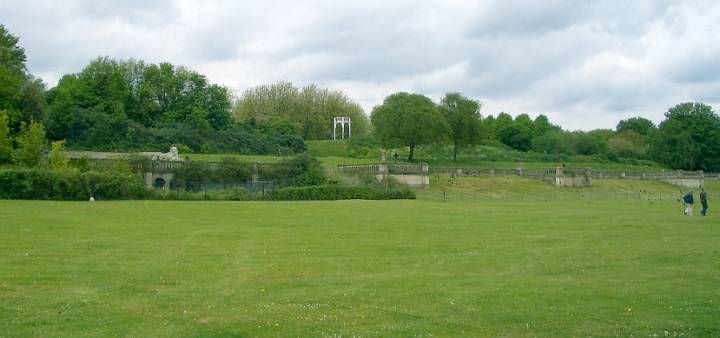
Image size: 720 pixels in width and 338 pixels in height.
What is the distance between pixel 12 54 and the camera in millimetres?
76312

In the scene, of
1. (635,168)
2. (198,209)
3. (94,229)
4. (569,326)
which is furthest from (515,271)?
(635,168)

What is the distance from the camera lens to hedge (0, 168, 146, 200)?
5325 cm

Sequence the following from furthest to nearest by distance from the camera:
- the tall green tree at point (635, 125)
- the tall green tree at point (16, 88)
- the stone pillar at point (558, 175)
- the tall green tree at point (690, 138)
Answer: the tall green tree at point (635, 125)
the tall green tree at point (690, 138)
the stone pillar at point (558, 175)
the tall green tree at point (16, 88)

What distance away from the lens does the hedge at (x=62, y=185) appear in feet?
175

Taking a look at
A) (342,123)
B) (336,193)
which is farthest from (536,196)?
(342,123)

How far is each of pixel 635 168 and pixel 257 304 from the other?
12062 cm

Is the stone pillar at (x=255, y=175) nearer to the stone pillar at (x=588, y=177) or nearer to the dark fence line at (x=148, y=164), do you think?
the dark fence line at (x=148, y=164)

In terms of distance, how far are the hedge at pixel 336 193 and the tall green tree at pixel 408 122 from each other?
104ft

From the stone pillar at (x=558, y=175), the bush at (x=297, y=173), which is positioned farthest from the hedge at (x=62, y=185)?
the stone pillar at (x=558, y=175)

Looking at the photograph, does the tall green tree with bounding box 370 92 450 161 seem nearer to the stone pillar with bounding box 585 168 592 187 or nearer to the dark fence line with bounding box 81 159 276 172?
the stone pillar with bounding box 585 168 592 187

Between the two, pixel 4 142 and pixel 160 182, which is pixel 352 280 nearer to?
pixel 4 142

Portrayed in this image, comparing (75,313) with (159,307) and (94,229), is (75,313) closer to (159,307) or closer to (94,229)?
(159,307)

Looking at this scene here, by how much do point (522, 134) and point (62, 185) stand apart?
109m

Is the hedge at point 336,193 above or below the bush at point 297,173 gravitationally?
below
